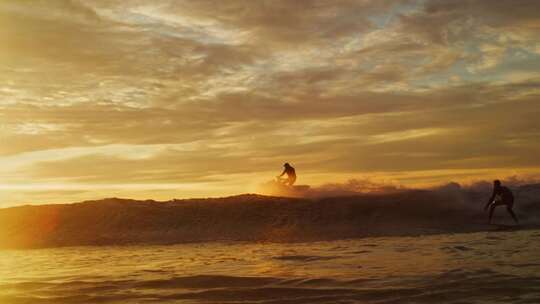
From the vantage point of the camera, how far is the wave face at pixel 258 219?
21.2m

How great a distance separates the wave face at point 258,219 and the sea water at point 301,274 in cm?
364

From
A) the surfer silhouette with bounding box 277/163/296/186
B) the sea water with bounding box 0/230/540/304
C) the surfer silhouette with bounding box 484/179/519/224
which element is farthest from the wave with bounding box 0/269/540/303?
the surfer silhouette with bounding box 277/163/296/186

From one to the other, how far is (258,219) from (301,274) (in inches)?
454

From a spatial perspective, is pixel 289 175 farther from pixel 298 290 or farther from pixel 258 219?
pixel 298 290

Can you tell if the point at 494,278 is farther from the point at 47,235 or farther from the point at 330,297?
the point at 47,235

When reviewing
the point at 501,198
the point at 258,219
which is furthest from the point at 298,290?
the point at 501,198

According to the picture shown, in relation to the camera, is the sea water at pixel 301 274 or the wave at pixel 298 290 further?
the sea water at pixel 301 274

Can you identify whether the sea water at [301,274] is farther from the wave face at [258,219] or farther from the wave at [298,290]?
the wave face at [258,219]

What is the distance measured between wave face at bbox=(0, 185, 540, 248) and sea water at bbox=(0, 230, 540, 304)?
364 centimetres

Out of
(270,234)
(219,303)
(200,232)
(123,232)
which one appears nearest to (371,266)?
(219,303)

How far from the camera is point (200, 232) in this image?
22.2 meters

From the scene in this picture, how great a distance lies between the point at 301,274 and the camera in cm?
1120

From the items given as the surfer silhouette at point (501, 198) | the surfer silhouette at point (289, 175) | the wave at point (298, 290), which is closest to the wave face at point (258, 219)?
the surfer silhouette at point (501, 198)

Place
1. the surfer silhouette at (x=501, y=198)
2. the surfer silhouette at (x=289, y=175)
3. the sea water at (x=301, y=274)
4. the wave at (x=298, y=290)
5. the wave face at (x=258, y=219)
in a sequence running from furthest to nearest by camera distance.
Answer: the surfer silhouette at (x=289, y=175), the surfer silhouette at (x=501, y=198), the wave face at (x=258, y=219), the sea water at (x=301, y=274), the wave at (x=298, y=290)
